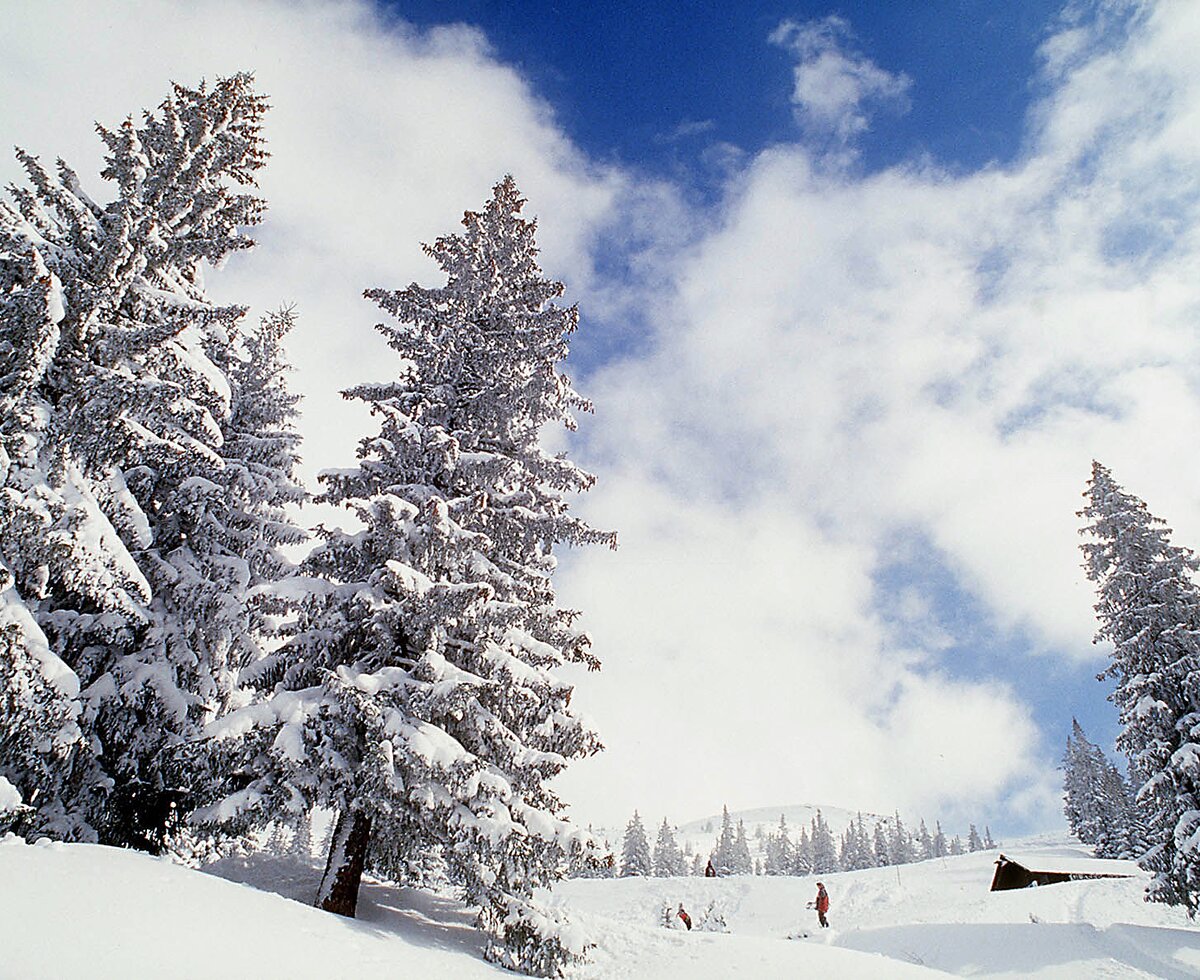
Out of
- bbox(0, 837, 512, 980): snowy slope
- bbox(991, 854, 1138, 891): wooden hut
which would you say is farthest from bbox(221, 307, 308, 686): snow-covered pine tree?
bbox(991, 854, 1138, 891): wooden hut

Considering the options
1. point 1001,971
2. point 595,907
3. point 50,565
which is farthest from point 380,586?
point 595,907

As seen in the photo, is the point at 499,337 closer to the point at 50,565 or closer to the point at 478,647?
the point at 478,647

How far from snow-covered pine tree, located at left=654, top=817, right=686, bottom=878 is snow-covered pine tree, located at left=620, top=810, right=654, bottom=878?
11178 mm

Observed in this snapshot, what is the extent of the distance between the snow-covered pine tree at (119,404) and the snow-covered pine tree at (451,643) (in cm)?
290

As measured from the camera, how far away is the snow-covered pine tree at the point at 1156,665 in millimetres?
18969

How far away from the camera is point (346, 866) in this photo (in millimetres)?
10250

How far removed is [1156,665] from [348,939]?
23.7m

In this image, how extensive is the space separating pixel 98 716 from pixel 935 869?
60.9 metres

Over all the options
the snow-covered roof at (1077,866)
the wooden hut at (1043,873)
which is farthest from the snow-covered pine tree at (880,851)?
the wooden hut at (1043,873)

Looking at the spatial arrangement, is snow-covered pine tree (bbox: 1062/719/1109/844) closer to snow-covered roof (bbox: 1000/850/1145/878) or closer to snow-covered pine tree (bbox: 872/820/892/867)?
snow-covered roof (bbox: 1000/850/1145/878)

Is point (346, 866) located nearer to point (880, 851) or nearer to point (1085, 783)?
point (1085, 783)

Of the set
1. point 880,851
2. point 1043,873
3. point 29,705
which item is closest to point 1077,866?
point 1043,873

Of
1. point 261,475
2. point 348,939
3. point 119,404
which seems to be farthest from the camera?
point 261,475

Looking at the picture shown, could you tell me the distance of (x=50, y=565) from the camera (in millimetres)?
9328
